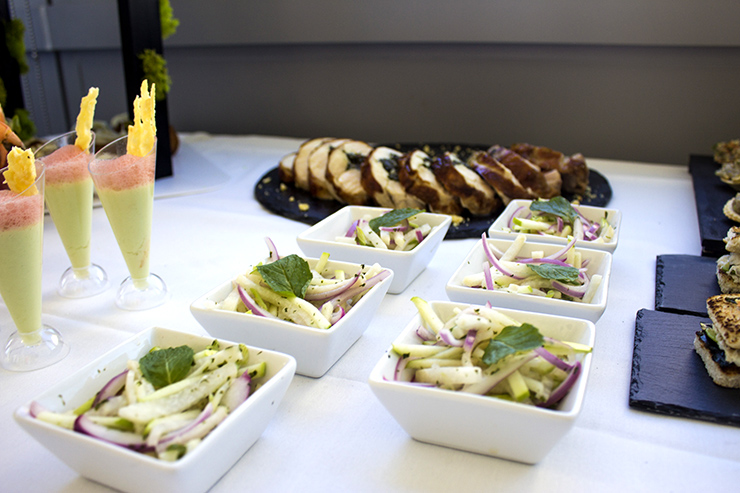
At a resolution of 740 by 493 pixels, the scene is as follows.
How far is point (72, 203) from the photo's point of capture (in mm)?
1666

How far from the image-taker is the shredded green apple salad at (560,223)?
A: 186 centimetres

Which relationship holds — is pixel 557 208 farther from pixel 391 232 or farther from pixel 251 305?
pixel 251 305

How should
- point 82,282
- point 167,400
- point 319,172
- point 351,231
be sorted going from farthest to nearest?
point 319,172, point 351,231, point 82,282, point 167,400

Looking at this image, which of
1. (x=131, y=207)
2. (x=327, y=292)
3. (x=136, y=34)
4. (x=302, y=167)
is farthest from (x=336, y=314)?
(x=136, y=34)

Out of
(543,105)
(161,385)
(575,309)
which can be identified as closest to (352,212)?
(575,309)

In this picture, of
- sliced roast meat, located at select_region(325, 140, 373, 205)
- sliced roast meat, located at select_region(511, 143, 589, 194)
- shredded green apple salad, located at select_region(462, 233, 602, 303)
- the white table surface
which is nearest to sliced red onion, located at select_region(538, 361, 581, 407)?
the white table surface

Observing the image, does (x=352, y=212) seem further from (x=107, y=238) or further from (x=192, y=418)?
(x=192, y=418)

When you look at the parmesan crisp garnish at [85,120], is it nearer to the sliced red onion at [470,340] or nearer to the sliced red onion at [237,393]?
the sliced red onion at [237,393]

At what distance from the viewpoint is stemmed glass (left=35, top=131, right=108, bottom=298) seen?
163 cm

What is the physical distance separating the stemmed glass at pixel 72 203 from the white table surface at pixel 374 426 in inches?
2.5

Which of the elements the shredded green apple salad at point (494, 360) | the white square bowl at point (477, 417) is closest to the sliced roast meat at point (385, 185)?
the shredded green apple salad at point (494, 360)

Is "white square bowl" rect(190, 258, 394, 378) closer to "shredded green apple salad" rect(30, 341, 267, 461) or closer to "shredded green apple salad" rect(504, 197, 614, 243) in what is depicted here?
"shredded green apple salad" rect(30, 341, 267, 461)

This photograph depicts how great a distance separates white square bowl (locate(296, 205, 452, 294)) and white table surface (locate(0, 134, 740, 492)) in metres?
0.06

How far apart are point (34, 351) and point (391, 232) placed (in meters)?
1.04
